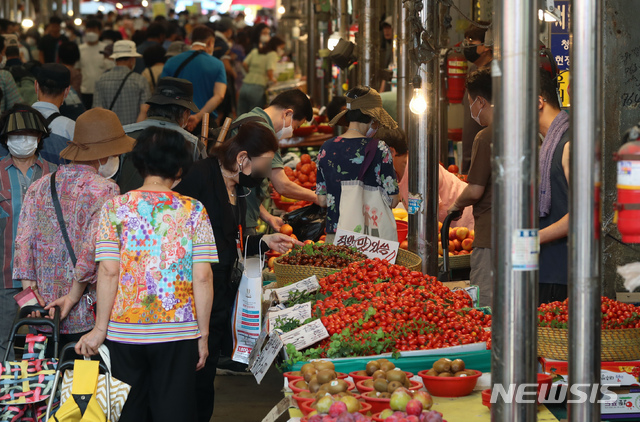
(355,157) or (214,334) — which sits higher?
(355,157)

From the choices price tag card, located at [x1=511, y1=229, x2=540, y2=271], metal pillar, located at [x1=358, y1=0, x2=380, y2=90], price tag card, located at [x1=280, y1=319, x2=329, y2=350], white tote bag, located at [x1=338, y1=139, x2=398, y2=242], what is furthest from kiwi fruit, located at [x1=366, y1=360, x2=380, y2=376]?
metal pillar, located at [x1=358, y1=0, x2=380, y2=90]

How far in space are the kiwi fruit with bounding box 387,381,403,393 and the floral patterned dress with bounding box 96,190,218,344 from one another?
38.7 inches

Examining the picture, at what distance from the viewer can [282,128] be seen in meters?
6.51

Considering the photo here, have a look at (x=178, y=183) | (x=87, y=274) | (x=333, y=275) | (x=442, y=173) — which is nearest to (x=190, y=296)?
(x=87, y=274)

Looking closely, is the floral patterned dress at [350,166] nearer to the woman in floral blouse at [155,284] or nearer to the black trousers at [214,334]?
the black trousers at [214,334]

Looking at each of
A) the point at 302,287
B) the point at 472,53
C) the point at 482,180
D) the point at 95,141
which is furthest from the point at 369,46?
the point at 95,141

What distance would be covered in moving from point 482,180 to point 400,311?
1.33 m

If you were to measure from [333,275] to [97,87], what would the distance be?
5.51m

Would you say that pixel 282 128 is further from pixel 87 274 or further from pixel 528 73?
pixel 528 73

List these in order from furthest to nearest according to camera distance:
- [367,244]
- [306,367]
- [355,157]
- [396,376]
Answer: [355,157] → [367,244] → [306,367] → [396,376]

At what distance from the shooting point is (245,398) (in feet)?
20.1

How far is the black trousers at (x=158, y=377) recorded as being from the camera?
3.77 metres

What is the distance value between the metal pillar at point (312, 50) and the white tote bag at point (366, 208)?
36.2ft

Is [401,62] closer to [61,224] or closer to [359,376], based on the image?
[61,224]
